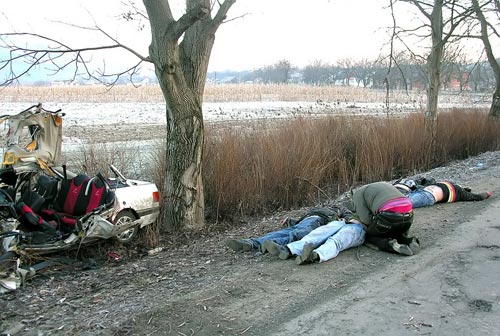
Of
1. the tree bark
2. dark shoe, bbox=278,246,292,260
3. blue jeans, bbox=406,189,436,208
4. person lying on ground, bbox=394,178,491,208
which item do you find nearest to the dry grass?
the tree bark

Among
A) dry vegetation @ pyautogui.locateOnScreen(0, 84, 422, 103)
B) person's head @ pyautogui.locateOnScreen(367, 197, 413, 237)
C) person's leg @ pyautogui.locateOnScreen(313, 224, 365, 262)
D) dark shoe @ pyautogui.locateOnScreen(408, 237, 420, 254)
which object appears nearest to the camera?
person's leg @ pyautogui.locateOnScreen(313, 224, 365, 262)

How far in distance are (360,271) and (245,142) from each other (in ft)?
16.4

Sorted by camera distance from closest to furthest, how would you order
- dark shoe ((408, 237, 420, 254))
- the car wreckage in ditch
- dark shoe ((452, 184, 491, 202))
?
dark shoe ((408, 237, 420, 254)) → the car wreckage in ditch → dark shoe ((452, 184, 491, 202))

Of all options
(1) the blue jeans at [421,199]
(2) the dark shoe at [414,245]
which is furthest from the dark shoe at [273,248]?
(1) the blue jeans at [421,199]

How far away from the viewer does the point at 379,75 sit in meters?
15.9

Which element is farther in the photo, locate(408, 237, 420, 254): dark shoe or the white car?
the white car

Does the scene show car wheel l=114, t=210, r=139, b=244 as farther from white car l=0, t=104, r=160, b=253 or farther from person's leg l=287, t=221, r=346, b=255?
person's leg l=287, t=221, r=346, b=255

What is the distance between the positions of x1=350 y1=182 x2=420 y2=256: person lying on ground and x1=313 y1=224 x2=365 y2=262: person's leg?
118 mm

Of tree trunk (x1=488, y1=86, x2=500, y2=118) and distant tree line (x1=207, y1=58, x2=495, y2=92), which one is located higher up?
distant tree line (x1=207, y1=58, x2=495, y2=92)

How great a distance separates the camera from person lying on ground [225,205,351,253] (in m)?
5.69

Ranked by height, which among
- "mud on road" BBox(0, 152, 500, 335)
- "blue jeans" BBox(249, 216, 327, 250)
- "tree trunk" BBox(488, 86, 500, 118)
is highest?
"tree trunk" BBox(488, 86, 500, 118)

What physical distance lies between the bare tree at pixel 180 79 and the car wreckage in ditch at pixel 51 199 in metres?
0.45

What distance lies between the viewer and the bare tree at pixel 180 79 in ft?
21.4

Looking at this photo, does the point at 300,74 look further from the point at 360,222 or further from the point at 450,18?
the point at 360,222
